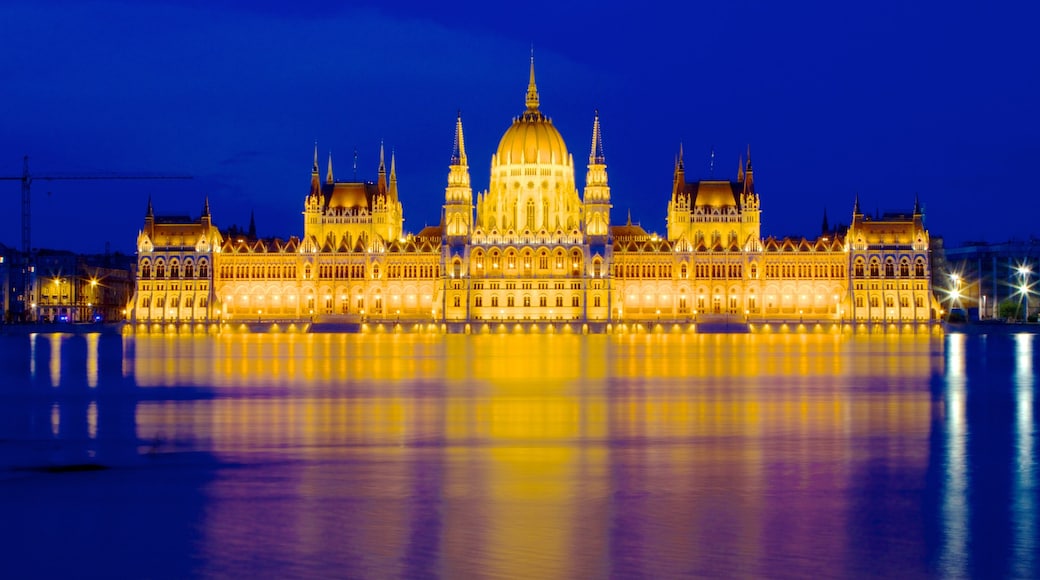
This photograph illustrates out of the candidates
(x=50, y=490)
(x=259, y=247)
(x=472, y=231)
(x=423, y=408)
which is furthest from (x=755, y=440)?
(x=259, y=247)

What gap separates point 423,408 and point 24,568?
17319mm

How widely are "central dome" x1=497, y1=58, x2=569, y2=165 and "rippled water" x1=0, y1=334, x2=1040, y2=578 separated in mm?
95221

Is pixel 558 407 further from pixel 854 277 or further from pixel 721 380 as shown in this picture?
pixel 854 277

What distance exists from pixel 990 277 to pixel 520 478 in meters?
146

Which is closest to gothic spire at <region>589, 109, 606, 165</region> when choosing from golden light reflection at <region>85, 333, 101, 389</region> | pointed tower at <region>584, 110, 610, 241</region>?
pointed tower at <region>584, 110, 610, 241</region>

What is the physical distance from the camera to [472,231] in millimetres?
129125

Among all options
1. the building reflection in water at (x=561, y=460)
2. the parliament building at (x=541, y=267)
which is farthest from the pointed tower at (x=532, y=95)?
the building reflection in water at (x=561, y=460)

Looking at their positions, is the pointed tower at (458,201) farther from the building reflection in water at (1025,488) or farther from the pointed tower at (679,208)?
the building reflection in water at (1025,488)

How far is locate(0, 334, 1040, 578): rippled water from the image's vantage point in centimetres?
1385

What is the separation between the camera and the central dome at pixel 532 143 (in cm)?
13312

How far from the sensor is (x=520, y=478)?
18984 millimetres

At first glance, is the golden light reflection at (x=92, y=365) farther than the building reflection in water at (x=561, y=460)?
Yes

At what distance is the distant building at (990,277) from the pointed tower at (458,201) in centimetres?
5501

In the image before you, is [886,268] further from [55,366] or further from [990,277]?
[55,366]
